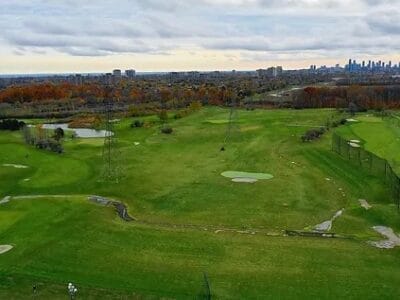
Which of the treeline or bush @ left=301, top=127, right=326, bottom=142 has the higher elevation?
the treeline

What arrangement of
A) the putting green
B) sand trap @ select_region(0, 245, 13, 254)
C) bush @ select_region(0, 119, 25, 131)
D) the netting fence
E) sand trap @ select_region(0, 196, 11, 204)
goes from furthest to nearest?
bush @ select_region(0, 119, 25, 131), the putting green, sand trap @ select_region(0, 196, 11, 204), the netting fence, sand trap @ select_region(0, 245, 13, 254)

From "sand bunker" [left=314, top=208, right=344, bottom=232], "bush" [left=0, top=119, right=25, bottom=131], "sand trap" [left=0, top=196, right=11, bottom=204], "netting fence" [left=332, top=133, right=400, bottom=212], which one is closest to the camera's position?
"sand bunker" [left=314, top=208, right=344, bottom=232]

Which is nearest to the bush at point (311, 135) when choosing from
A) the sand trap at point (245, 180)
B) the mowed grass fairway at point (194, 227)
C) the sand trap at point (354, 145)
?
the mowed grass fairway at point (194, 227)

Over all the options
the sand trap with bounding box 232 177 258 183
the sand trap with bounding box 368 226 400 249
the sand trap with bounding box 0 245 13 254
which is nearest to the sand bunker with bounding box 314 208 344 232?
the sand trap with bounding box 368 226 400 249

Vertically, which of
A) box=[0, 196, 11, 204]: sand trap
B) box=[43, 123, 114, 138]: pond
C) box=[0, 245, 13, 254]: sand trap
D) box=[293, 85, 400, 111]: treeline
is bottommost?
box=[43, 123, 114, 138]: pond

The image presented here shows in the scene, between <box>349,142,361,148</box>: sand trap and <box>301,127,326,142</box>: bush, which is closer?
<box>349,142,361,148</box>: sand trap

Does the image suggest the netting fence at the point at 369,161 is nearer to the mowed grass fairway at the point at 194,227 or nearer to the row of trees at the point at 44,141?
the mowed grass fairway at the point at 194,227

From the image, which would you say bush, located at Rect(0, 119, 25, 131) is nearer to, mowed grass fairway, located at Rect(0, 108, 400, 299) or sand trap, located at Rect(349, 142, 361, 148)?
mowed grass fairway, located at Rect(0, 108, 400, 299)

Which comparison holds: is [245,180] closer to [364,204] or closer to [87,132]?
[364,204]
